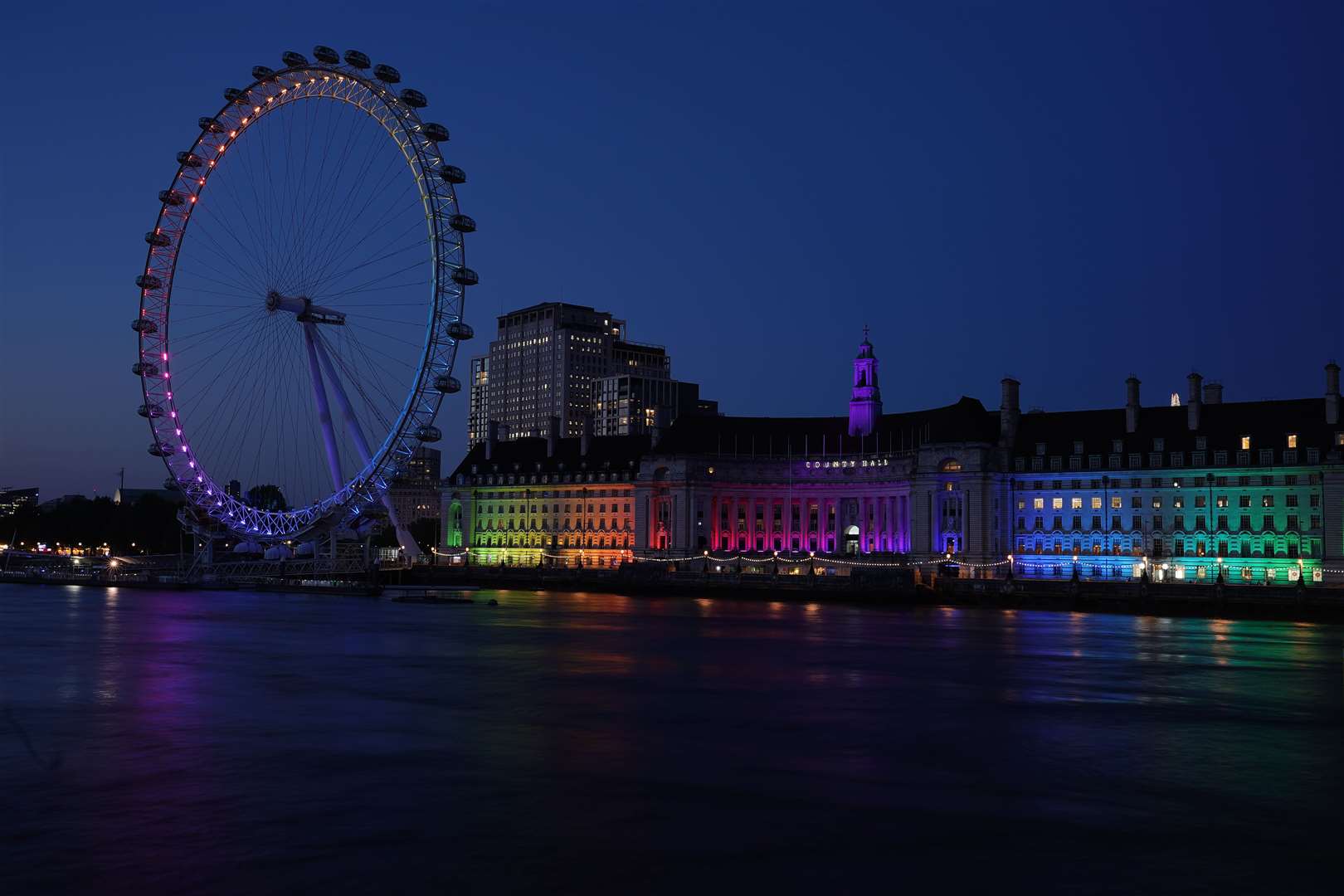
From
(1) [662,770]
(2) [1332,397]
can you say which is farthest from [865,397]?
(1) [662,770]

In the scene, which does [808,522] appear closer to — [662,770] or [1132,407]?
[1132,407]

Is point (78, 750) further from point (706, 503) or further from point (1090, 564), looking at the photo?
point (706, 503)

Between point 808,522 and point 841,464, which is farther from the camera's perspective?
point 808,522

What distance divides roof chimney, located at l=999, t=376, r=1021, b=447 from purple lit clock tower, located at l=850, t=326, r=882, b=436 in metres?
23.4

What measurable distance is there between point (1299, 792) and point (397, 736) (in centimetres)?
2256

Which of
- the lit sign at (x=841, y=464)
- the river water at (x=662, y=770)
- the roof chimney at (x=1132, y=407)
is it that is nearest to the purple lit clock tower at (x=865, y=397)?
the lit sign at (x=841, y=464)

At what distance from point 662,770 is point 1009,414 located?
138728mm

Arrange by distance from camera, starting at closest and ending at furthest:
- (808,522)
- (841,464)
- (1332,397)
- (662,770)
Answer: (662,770) → (1332,397) → (841,464) → (808,522)

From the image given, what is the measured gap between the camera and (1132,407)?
156 meters

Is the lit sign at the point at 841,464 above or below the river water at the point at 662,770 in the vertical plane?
above

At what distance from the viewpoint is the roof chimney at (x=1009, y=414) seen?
164250mm

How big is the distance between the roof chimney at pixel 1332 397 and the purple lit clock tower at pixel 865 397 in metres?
60.1

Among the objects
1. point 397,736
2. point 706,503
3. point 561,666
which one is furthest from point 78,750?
point 706,503

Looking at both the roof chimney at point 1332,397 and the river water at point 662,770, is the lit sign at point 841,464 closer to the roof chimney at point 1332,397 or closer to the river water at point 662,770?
the roof chimney at point 1332,397
